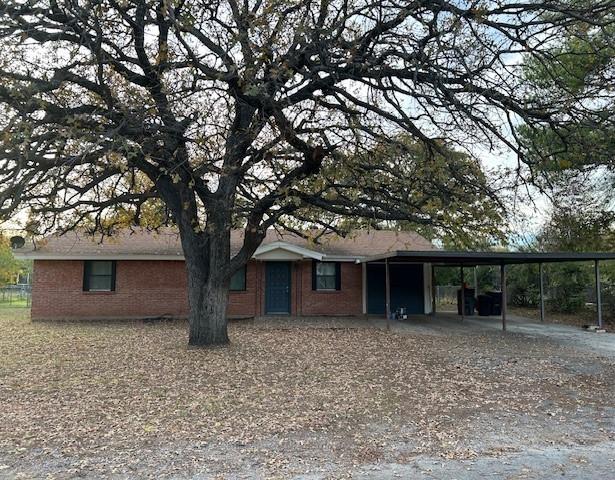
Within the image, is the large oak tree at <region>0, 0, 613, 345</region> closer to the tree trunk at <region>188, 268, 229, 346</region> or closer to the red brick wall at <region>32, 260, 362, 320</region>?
the tree trunk at <region>188, 268, 229, 346</region>

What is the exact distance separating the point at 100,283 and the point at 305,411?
13805mm

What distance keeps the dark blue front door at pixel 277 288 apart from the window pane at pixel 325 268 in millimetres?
1136

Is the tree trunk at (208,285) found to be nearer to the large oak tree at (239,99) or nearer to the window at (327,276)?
the large oak tree at (239,99)

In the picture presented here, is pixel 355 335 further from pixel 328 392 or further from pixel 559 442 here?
pixel 559 442

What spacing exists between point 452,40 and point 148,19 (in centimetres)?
480

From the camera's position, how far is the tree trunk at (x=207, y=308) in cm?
1106

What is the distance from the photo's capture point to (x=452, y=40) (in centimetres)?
758

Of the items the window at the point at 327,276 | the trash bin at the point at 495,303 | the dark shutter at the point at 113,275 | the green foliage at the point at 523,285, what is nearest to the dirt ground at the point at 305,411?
the dark shutter at the point at 113,275

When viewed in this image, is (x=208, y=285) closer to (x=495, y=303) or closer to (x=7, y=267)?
(x=495, y=303)

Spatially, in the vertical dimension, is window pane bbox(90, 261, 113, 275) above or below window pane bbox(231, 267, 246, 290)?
above

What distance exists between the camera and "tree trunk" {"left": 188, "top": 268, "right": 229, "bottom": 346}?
→ 11.1 m

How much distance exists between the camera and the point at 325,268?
1925 cm

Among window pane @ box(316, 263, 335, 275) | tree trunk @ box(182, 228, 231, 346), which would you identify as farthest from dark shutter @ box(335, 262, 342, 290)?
tree trunk @ box(182, 228, 231, 346)

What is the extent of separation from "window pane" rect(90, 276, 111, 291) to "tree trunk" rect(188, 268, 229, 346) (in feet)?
26.9
